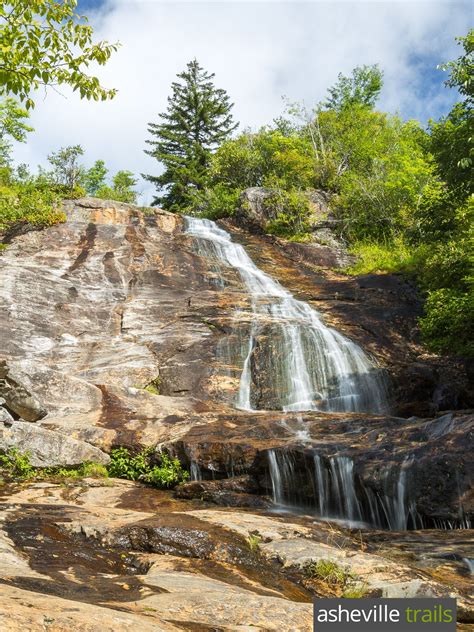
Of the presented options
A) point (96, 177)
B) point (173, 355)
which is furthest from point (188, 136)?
point (173, 355)

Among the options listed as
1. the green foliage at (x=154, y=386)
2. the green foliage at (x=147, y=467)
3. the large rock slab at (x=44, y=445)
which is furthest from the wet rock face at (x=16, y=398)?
the green foliage at (x=154, y=386)

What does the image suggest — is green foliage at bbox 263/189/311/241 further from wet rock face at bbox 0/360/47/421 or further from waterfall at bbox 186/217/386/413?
wet rock face at bbox 0/360/47/421

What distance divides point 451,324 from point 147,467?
8920 mm

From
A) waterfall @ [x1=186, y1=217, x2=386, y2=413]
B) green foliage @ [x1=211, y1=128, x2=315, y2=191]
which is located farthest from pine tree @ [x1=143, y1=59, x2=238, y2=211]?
waterfall @ [x1=186, y1=217, x2=386, y2=413]

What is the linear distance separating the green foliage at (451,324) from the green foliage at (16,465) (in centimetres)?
1080

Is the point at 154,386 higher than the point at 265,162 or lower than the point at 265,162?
lower

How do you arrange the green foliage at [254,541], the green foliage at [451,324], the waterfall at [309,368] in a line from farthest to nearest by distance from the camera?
the waterfall at [309,368] → the green foliage at [451,324] → the green foliage at [254,541]

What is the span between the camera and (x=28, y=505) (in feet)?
24.5

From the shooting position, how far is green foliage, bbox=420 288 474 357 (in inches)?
547

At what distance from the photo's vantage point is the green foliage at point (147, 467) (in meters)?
10.6

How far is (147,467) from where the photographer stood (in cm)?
1109

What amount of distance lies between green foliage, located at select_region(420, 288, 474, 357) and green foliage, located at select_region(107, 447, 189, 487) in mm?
8140

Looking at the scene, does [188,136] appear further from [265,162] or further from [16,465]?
[16,465]

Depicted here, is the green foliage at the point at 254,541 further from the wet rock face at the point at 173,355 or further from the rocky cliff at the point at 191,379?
the wet rock face at the point at 173,355
